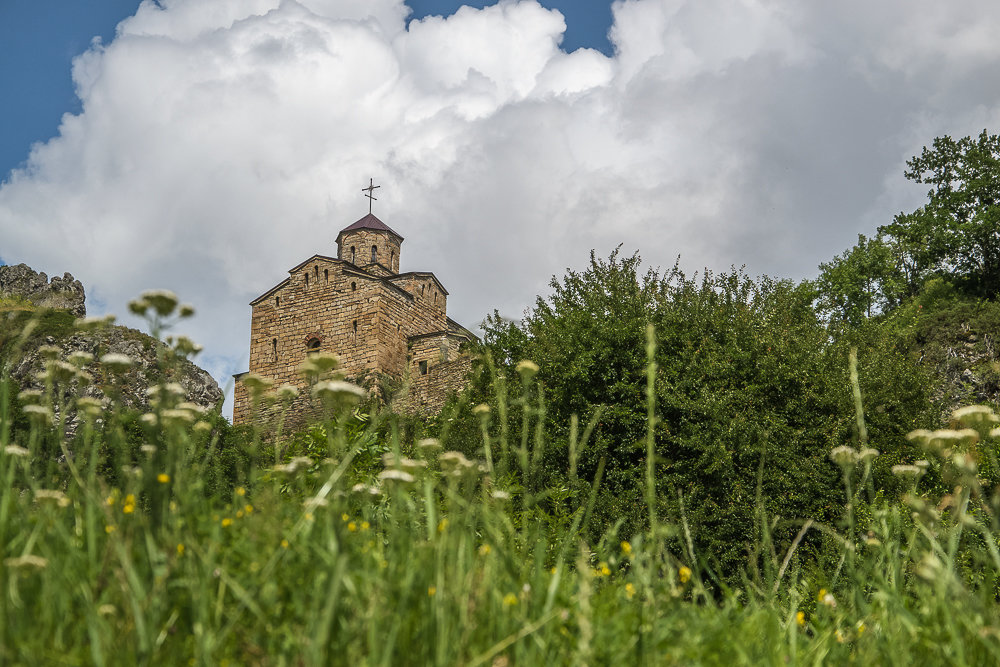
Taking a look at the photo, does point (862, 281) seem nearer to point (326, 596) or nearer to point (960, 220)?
point (960, 220)

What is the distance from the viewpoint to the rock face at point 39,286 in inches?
1447

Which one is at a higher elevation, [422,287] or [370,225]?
[370,225]

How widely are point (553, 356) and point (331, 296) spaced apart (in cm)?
2276

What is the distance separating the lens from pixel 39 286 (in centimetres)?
3928

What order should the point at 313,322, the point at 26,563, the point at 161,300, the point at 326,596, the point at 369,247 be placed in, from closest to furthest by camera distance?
the point at 26,563, the point at 326,596, the point at 161,300, the point at 313,322, the point at 369,247

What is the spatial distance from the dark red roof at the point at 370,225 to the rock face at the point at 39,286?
11482 millimetres

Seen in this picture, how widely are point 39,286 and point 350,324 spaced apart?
1498cm

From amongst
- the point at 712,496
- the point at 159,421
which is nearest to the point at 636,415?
the point at 712,496

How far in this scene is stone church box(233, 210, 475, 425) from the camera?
1348 inches

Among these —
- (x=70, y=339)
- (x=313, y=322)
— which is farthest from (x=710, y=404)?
(x=313, y=322)

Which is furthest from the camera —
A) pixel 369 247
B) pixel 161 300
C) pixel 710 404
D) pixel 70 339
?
pixel 369 247

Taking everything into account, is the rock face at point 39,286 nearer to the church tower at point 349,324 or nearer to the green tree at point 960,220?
the church tower at point 349,324

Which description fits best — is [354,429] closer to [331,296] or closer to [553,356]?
[553,356]

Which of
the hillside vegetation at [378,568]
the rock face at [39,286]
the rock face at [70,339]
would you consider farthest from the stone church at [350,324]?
the hillside vegetation at [378,568]
